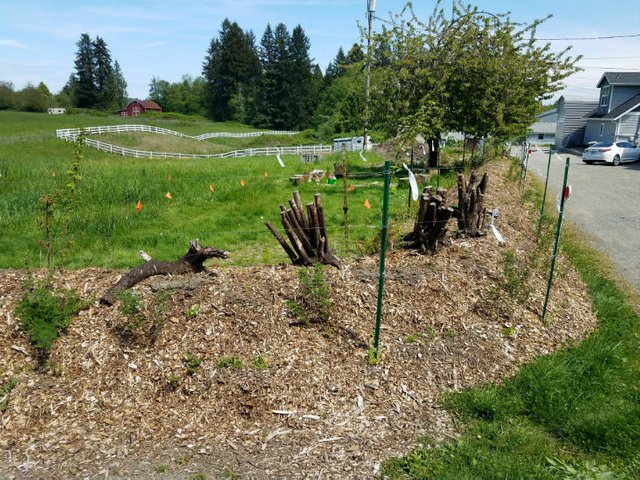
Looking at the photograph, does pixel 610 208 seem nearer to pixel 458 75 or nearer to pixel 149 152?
pixel 458 75

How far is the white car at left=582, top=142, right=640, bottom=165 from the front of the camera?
24.8m

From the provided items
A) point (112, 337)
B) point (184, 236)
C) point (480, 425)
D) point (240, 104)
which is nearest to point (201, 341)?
point (112, 337)

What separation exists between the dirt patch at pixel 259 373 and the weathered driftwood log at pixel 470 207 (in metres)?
1.44

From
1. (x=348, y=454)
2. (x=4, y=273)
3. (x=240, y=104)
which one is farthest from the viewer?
(x=240, y=104)

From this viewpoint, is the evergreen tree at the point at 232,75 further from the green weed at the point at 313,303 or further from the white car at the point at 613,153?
the green weed at the point at 313,303

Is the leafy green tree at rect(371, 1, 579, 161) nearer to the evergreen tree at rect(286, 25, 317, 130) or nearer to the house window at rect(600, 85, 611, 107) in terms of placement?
the house window at rect(600, 85, 611, 107)

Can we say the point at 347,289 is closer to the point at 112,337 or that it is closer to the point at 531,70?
the point at 112,337

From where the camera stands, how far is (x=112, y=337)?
15.0 feet

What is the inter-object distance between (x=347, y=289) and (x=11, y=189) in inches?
431

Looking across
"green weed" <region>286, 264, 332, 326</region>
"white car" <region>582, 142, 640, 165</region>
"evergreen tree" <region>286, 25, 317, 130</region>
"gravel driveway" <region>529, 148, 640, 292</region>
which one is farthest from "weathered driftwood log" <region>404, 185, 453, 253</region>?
"evergreen tree" <region>286, 25, 317, 130</region>

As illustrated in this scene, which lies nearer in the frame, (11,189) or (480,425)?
(480,425)

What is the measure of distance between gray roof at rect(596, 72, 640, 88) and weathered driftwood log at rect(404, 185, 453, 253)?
35620mm

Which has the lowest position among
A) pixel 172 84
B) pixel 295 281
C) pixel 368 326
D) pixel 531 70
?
pixel 368 326

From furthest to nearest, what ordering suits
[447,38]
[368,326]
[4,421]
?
[447,38]
[368,326]
[4,421]
